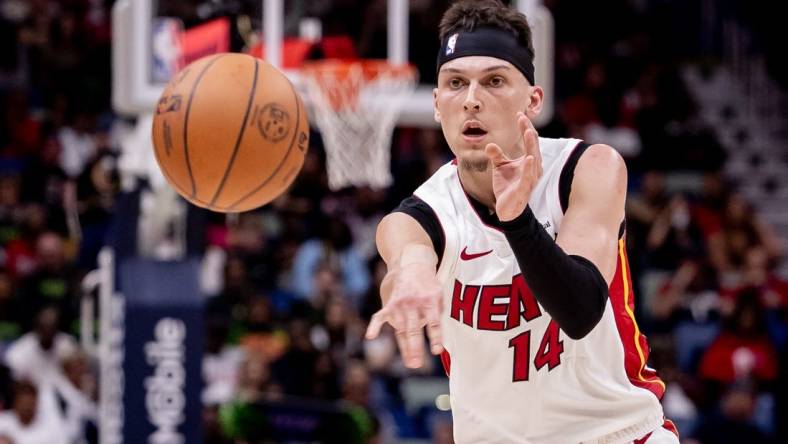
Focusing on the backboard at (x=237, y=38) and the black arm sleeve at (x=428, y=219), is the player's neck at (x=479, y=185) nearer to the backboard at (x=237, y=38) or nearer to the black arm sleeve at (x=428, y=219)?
the black arm sleeve at (x=428, y=219)

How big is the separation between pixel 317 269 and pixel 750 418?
12.4ft

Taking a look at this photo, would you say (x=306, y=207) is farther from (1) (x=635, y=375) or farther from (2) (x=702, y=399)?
(1) (x=635, y=375)

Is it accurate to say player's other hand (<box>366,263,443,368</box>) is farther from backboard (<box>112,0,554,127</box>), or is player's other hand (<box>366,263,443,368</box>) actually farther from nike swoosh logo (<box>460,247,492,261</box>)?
backboard (<box>112,0,554,127</box>)

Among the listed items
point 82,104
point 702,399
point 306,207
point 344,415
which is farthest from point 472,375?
point 82,104

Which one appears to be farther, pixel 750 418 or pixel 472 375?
pixel 750 418

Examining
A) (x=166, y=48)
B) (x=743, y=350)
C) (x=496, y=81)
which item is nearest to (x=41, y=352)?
(x=166, y=48)

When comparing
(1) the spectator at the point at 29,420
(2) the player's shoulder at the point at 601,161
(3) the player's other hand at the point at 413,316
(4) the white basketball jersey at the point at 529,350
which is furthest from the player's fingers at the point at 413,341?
(1) the spectator at the point at 29,420

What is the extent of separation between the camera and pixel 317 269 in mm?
11102

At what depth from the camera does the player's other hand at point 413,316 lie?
3.19 m

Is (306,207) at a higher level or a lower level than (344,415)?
higher

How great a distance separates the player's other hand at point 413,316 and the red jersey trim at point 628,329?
0.83 meters

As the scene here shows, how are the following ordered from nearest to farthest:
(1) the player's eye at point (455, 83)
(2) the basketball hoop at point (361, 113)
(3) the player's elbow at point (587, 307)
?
(3) the player's elbow at point (587, 307) → (1) the player's eye at point (455, 83) → (2) the basketball hoop at point (361, 113)

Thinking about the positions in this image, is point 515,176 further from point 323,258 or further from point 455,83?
point 323,258

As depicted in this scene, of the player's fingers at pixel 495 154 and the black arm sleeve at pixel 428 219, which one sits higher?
the player's fingers at pixel 495 154
